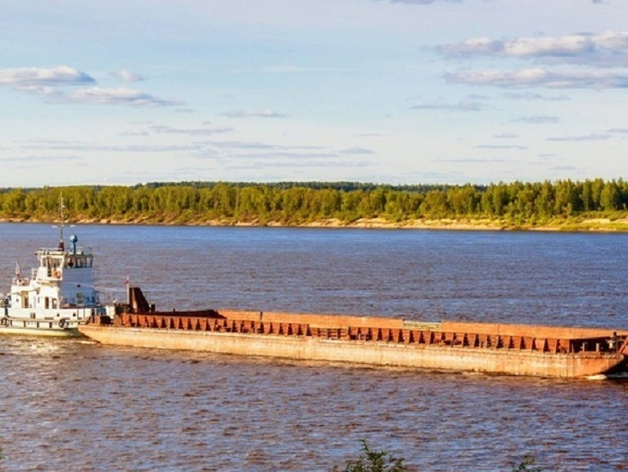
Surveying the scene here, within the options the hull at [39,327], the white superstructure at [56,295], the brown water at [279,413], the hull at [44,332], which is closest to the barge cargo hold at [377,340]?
the brown water at [279,413]

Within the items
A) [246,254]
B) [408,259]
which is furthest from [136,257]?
[408,259]

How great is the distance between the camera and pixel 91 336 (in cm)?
6531

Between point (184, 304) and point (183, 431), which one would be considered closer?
point (183, 431)

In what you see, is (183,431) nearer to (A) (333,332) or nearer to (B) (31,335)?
(A) (333,332)

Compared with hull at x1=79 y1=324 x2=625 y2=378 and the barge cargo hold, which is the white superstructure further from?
hull at x1=79 y1=324 x2=625 y2=378

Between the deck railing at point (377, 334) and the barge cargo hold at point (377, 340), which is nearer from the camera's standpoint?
the barge cargo hold at point (377, 340)

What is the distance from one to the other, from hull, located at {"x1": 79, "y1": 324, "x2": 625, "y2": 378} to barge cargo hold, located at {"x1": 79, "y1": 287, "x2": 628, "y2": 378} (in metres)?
0.04

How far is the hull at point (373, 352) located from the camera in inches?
2019

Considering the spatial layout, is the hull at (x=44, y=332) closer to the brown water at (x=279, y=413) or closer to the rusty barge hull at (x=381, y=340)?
the brown water at (x=279, y=413)

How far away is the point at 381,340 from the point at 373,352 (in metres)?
1.13

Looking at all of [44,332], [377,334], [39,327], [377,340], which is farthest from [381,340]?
[39,327]

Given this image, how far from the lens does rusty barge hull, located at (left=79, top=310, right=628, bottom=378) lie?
171ft

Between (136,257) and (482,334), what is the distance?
98.4 meters

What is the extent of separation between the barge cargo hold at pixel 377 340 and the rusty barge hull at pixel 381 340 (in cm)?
4
